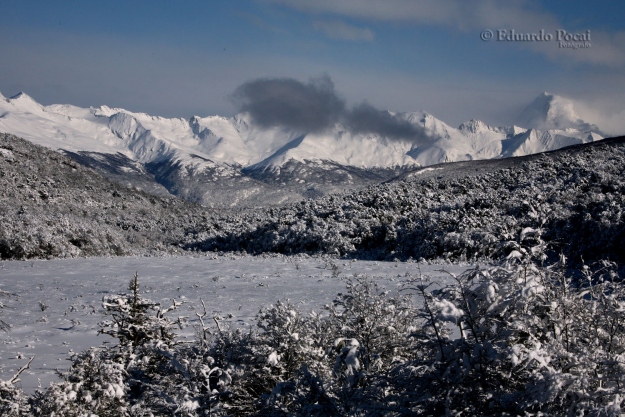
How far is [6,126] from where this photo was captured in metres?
187

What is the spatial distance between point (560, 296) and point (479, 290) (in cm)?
61

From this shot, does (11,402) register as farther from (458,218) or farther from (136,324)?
(458,218)

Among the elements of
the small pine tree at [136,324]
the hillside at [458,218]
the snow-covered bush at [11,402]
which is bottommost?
the snow-covered bush at [11,402]

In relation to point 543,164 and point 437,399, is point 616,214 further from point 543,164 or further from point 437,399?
point 437,399

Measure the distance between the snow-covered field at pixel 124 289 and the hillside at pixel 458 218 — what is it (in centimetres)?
432

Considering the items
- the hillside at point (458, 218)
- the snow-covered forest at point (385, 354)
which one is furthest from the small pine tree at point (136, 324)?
the hillside at point (458, 218)

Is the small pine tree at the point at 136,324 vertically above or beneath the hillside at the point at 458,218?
beneath

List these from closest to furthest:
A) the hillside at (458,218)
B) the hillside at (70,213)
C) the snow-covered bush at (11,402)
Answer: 1. the snow-covered bush at (11,402)
2. the hillside at (458,218)
3. the hillside at (70,213)

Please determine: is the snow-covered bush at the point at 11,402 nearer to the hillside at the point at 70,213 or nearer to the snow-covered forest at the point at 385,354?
the snow-covered forest at the point at 385,354

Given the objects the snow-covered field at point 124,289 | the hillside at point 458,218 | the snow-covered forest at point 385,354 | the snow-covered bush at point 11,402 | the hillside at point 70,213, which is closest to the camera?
the snow-covered forest at point 385,354

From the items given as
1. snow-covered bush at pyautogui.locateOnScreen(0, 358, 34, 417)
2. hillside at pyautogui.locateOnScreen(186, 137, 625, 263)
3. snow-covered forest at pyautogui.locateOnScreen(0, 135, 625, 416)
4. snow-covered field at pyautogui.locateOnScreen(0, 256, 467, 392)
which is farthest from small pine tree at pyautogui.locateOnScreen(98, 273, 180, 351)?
hillside at pyautogui.locateOnScreen(186, 137, 625, 263)

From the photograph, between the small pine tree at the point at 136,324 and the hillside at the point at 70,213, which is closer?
the small pine tree at the point at 136,324

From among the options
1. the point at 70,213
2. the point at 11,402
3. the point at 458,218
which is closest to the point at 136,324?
the point at 11,402

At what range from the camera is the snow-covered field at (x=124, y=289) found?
837cm
